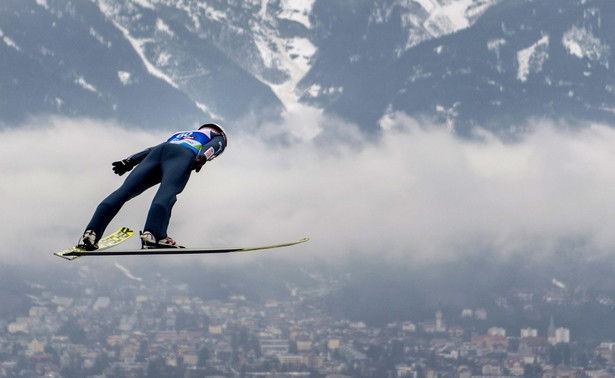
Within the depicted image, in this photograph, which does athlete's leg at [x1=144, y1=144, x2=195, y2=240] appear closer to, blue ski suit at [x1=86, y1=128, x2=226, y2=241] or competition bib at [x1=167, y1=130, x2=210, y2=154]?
blue ski suit at [x1=86, y1=128, x2=226, y2=241]

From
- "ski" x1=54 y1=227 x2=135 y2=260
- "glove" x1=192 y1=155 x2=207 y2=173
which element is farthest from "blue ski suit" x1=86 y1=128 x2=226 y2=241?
"ski" x1=54 y1=227 x2=135 y2=260

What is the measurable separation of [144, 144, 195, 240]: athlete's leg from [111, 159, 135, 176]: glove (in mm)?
701

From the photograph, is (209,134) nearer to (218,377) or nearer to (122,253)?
(122,253)

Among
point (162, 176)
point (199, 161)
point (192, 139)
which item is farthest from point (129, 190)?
point (192, 139)

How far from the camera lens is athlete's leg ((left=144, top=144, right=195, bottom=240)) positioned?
1891cm

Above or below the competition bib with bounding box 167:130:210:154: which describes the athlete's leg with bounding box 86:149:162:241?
below

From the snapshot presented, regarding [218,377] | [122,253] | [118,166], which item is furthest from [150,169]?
[218,377]

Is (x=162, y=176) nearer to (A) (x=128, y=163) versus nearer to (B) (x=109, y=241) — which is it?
(A) (x=128, y=163)

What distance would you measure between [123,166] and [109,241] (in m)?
1.39

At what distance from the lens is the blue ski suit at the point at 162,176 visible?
18.9 m

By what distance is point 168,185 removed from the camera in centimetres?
1919

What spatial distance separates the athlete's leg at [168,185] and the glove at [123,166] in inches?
27.6

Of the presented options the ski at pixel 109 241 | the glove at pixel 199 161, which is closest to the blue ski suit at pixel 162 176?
the glove at pixel 199 161

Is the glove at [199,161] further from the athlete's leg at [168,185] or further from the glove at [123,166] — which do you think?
the glove at [123,166]
